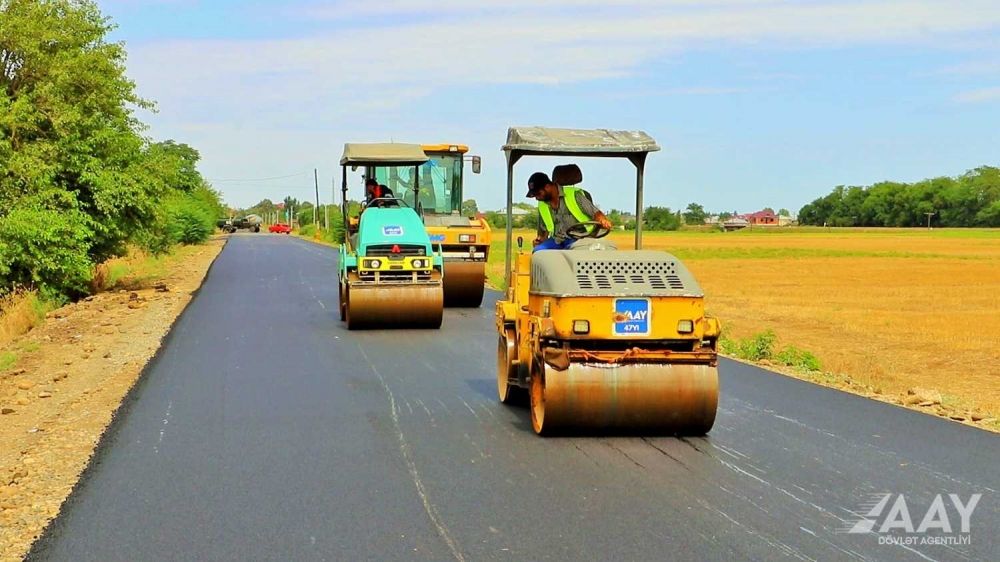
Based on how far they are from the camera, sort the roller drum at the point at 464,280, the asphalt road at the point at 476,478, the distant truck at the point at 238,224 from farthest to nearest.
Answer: the distant truck at the point at 238,224 → the roller drum at the point at 464,280 → the asphalt road at the point at 476,478

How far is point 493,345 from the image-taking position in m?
13.3

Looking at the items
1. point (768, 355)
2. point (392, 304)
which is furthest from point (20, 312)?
point (768, 355)

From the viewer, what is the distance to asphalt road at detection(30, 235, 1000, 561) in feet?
17.6

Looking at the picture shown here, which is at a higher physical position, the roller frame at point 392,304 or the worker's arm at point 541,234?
the worker's arm at point 541,234

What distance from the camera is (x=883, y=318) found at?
21828mm

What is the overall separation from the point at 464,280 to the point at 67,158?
9.91m

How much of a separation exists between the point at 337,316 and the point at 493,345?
452 centimetres

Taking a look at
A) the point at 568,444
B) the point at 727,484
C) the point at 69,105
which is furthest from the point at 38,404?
the point at 69,105

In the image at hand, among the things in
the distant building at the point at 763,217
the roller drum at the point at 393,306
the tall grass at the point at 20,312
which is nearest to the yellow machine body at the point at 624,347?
the roller drum at the point at 393,306

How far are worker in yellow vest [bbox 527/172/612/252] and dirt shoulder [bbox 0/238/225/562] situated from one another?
379 cm

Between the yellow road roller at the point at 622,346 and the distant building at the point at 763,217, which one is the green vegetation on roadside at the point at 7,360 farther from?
the distant building at the point at 763,217

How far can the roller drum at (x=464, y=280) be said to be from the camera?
18344 mm

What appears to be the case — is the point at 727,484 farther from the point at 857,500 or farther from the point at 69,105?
the point at 69,105

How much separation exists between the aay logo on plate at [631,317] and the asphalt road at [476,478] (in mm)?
806
